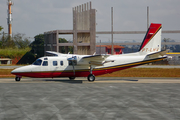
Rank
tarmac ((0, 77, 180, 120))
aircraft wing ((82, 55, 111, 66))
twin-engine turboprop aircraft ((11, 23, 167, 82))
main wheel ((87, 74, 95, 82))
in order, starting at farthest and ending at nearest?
main wheel ((87, 74, 95, 82))
twin-engine turboprop aircraft ((11, 23, 167, 82))
aircraft wing ((82, 55, 111, 66))
tarmac ((0, 77, 180, 120))

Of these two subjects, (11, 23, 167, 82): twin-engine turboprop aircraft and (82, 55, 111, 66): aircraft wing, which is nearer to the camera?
(82, 55, 111, 66): aircraft wing

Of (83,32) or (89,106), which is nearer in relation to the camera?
(89,106)

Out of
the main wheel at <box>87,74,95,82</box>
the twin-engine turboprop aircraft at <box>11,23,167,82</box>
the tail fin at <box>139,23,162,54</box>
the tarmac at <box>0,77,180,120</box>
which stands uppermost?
the tail fin at <box>139,23,162,54</box>

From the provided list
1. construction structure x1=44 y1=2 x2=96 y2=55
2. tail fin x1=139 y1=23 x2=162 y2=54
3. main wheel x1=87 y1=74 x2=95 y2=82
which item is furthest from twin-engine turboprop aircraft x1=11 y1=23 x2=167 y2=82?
construction structure x1=44 y1=2 x2=96 y2=55

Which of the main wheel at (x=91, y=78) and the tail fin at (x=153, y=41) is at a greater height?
the tail fin at (x=153, y=41)

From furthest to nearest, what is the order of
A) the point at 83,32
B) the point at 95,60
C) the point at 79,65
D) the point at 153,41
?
1. the point at 83,32
2. the point at 153,41
3. the point at 79,65
4. the point at 95,60

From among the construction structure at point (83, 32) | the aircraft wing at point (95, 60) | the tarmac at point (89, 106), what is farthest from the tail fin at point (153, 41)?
the construction structure at point (83, 32)

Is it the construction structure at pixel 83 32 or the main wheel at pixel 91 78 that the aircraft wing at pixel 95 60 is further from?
the construction structure at pixel 83 32

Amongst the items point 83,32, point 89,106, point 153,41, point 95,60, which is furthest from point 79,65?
point 83,32

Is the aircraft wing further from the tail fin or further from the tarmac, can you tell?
the tarmac

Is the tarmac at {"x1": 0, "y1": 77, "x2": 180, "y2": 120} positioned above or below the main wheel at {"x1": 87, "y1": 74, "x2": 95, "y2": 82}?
below

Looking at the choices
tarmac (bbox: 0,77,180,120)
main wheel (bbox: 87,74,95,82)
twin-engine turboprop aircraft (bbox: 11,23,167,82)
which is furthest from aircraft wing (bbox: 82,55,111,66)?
tarmac (bbox: 0,77,180,120)

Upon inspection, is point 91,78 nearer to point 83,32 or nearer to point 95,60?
point 95,60

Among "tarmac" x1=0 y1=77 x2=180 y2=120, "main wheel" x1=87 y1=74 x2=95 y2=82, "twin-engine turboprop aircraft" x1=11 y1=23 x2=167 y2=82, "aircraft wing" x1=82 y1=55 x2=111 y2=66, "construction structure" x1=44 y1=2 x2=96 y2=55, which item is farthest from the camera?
"construction structure" x1=44 y1=2 x2=96 y2=55
